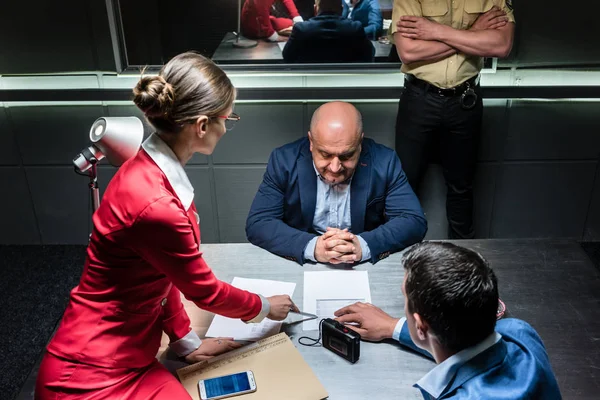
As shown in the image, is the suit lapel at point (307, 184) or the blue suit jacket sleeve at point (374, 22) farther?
the blue suit jacket sleeve at point (374, 22)

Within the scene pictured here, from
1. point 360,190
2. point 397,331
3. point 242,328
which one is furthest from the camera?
point 360,190

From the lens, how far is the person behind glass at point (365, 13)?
3070 mm

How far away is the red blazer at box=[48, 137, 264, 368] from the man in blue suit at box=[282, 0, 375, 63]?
6.43ft

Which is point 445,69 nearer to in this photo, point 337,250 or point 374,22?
point 374,22

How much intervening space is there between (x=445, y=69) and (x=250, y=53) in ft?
3.79

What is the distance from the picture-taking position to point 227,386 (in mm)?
1441

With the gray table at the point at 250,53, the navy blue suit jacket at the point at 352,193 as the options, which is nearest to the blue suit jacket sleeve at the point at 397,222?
the navy blue suit jacket at the point at 352,193

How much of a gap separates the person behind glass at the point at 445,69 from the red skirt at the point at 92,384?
6.57 feet

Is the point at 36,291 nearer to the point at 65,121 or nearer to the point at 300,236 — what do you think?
the point at 65,121

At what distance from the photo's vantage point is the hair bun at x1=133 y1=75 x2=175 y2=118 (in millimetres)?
1308

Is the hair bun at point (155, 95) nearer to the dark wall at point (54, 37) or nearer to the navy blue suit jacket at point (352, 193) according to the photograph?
the navy blue suit jacket at point (352, 193)

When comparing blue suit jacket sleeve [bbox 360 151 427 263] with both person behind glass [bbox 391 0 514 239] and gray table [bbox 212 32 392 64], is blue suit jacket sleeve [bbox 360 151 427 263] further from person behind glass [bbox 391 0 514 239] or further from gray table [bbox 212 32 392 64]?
gray table [bbox 212 32 392 64]

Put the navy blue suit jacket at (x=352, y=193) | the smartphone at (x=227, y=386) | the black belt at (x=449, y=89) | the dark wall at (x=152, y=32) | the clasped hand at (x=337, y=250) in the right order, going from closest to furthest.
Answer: the smartphone at (x=227, y=386) → the clasped hand at (x=337, y=250) → the navy blue suit jacket at (x=352, y=193) → the black belt at (x=449, y=89) → the dark wall at (x=152, y=32)

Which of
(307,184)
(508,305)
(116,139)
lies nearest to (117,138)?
(116,139)
